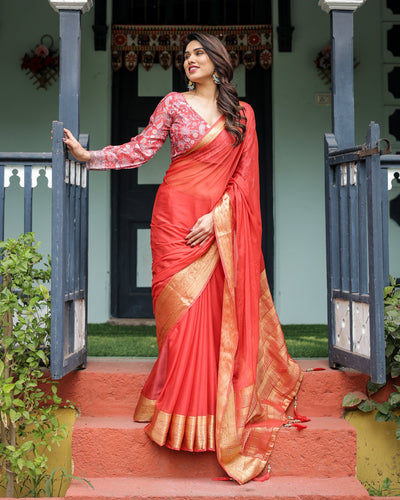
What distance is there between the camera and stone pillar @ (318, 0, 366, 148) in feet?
11.7

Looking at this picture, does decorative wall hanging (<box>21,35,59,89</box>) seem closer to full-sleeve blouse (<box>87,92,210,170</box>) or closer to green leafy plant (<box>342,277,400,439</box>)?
full-sleeve blouse (<box>87,92,210,170</box>)

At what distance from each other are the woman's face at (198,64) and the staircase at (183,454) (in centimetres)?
155

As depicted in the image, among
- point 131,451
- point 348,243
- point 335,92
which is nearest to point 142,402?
point 131,451

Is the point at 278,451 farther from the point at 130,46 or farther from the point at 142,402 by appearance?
the point at 130,46

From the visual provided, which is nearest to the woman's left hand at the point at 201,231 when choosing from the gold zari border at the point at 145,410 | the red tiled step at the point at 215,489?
the gold zari border at the point at 145,410

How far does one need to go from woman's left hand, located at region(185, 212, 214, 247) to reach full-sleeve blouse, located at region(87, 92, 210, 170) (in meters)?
0.36

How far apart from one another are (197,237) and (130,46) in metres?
3.17

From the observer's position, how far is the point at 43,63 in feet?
18.1

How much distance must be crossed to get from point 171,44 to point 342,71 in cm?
248

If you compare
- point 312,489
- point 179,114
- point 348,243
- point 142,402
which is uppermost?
point 179,114

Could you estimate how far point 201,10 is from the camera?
5.69 meters

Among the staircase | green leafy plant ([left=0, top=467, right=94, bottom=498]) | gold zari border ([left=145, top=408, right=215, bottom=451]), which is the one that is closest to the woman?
gold zari border ([left=145, top=408, right=215, bottom=451])

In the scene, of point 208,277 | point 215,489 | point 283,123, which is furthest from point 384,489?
point 283,123

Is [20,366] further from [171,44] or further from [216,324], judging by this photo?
[171,44]
